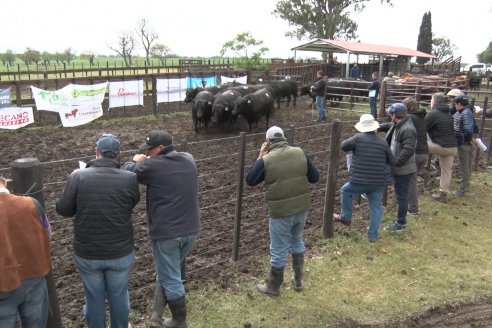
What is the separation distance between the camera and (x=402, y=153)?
19.8 ft

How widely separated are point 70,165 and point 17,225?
681cm

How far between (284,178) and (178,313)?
1520 millimetres

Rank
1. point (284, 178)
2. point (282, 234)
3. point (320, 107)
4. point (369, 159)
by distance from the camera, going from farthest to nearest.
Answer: point (320, 107) → point (369, 159) → point (282, 234) → point (284, 178)

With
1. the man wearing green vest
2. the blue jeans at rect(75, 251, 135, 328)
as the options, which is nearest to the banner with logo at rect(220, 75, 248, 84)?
the man wearing green vest

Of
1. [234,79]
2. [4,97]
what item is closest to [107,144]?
[4,97]

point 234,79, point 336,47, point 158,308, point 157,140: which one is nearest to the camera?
point 157,140

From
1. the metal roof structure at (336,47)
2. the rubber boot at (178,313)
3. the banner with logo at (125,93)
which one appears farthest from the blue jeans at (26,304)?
the metal roof structure at (336,47)

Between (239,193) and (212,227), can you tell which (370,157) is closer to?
(239,193)

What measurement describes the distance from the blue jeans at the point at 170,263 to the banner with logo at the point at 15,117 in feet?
34.4

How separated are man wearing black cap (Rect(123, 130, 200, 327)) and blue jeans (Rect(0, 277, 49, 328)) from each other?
3.09ft

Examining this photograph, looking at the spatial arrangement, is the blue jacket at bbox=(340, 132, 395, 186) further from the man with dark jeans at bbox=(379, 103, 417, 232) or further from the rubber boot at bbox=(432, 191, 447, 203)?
the rubber boot at bbox=(432, 191, 447, 203)

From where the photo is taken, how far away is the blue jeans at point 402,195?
6.22 meters

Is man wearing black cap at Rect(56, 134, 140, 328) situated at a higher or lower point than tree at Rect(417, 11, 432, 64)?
lower

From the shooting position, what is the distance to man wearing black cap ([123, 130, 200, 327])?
11.8ft
